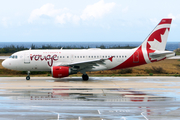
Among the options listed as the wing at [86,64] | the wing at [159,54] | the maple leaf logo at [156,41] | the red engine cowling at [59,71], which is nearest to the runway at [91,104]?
the red engine cowling at [59,71]

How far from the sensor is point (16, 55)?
28.5 metres

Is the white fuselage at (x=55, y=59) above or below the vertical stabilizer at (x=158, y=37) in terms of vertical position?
below

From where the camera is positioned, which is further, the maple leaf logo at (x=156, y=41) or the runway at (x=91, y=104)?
the maple leaf logo at (x=156, y=41)

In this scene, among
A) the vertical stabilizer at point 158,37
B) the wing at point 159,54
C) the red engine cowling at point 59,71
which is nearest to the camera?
the red engine cowling at point 59,71

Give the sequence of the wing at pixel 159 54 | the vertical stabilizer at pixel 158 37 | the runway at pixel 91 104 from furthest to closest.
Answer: the vertical stabilizer at pixel 158 37 → the wing at pixel 159 54 → the runway at pixel 91 104

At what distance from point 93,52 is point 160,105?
14.3 m

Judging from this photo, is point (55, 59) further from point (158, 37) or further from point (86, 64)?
point (158, 37)

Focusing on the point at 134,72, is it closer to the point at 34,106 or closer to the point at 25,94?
the point at 25,94

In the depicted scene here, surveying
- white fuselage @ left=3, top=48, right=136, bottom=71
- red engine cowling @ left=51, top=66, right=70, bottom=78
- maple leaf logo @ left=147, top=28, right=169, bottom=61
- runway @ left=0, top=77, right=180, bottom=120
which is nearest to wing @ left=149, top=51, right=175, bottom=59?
maple leaf logo @ left=147, top=28, right=169, bottom=61

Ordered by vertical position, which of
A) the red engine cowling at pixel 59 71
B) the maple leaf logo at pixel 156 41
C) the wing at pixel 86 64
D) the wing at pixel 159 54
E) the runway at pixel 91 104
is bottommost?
the runway at pixel 91 104

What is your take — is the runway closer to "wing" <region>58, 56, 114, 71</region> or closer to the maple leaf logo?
"wing" <region>58, 56, 114, 71</region>

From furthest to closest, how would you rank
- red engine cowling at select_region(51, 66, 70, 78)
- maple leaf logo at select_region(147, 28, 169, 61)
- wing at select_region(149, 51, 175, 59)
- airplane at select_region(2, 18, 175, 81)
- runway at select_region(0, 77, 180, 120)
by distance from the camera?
maple leaf logo at select_region(147, 28, 169, 61), airplane at select_region(2, 18, 175, 81), wing at select_region(149, 51, 175, 59), red engine cowling at select_region(51, 66, 70, 78), runway at select_region(0, 77, 180, 120)

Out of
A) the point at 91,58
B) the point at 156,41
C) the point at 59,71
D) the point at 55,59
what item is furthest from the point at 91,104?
the point at 156,41

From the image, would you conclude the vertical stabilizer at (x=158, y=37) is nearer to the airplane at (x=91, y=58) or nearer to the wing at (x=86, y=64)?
the airplane at (x=91, y=58)
